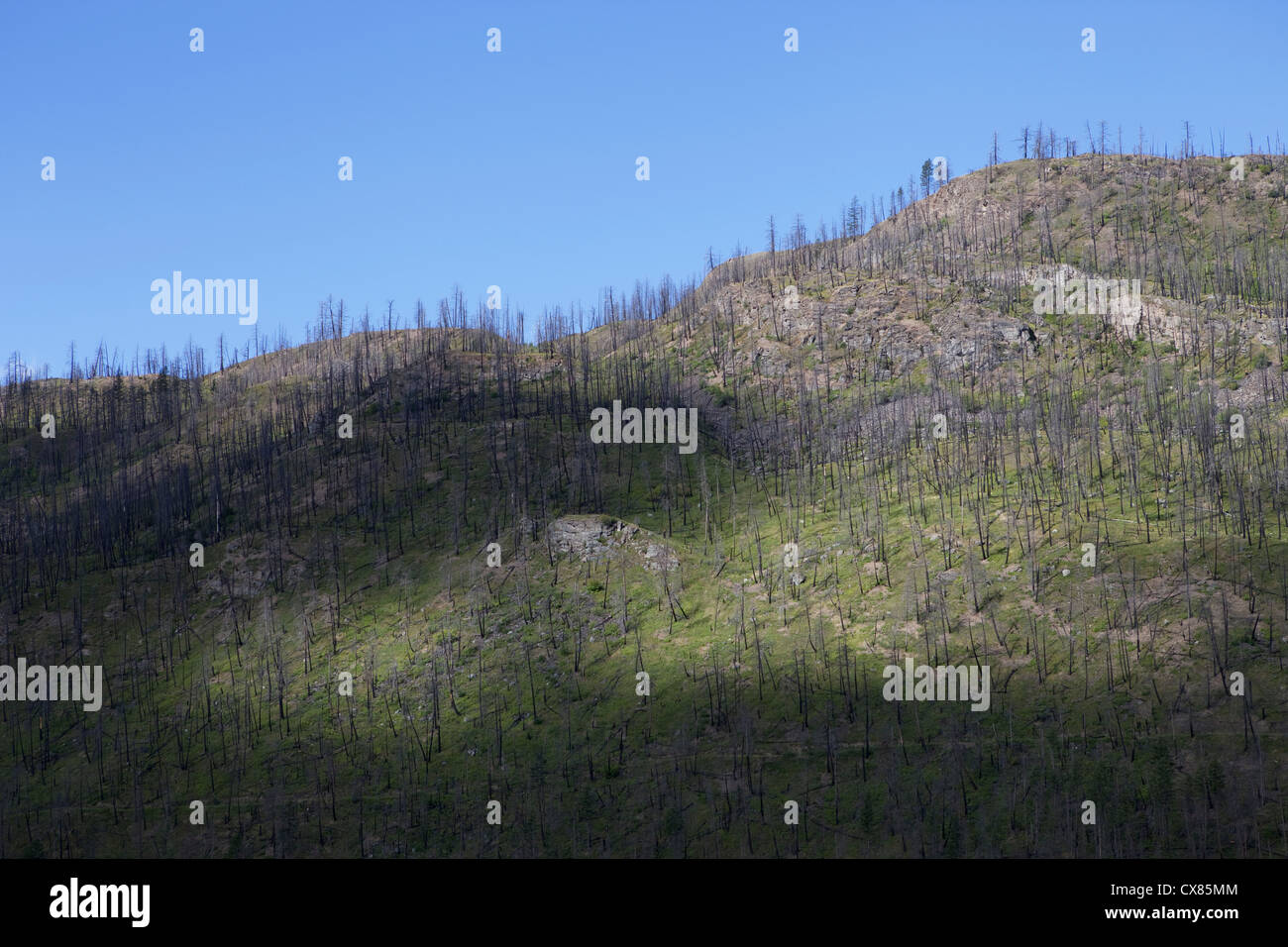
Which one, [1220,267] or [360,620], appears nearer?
[360,620]

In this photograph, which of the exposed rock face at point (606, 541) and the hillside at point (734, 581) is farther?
the exposed rock face at point (606, 541)

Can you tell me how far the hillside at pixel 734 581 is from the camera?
56.9 metres

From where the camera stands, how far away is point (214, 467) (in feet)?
348

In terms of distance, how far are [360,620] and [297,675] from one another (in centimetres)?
640

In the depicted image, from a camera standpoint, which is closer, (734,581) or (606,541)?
(734,581)

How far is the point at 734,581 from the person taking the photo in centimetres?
7819

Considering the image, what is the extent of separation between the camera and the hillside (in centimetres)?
5691

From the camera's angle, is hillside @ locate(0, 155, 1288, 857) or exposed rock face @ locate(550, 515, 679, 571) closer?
hillside @ locate(0, 155, 1288, 857)

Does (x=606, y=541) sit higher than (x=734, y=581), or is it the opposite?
(x=606, y=541)

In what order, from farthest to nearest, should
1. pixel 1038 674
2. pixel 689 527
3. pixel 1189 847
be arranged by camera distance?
pixel 689 527
pixel 1038 674
pixel 1189 847

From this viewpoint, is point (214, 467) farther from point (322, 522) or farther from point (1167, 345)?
point (1167, 345)
